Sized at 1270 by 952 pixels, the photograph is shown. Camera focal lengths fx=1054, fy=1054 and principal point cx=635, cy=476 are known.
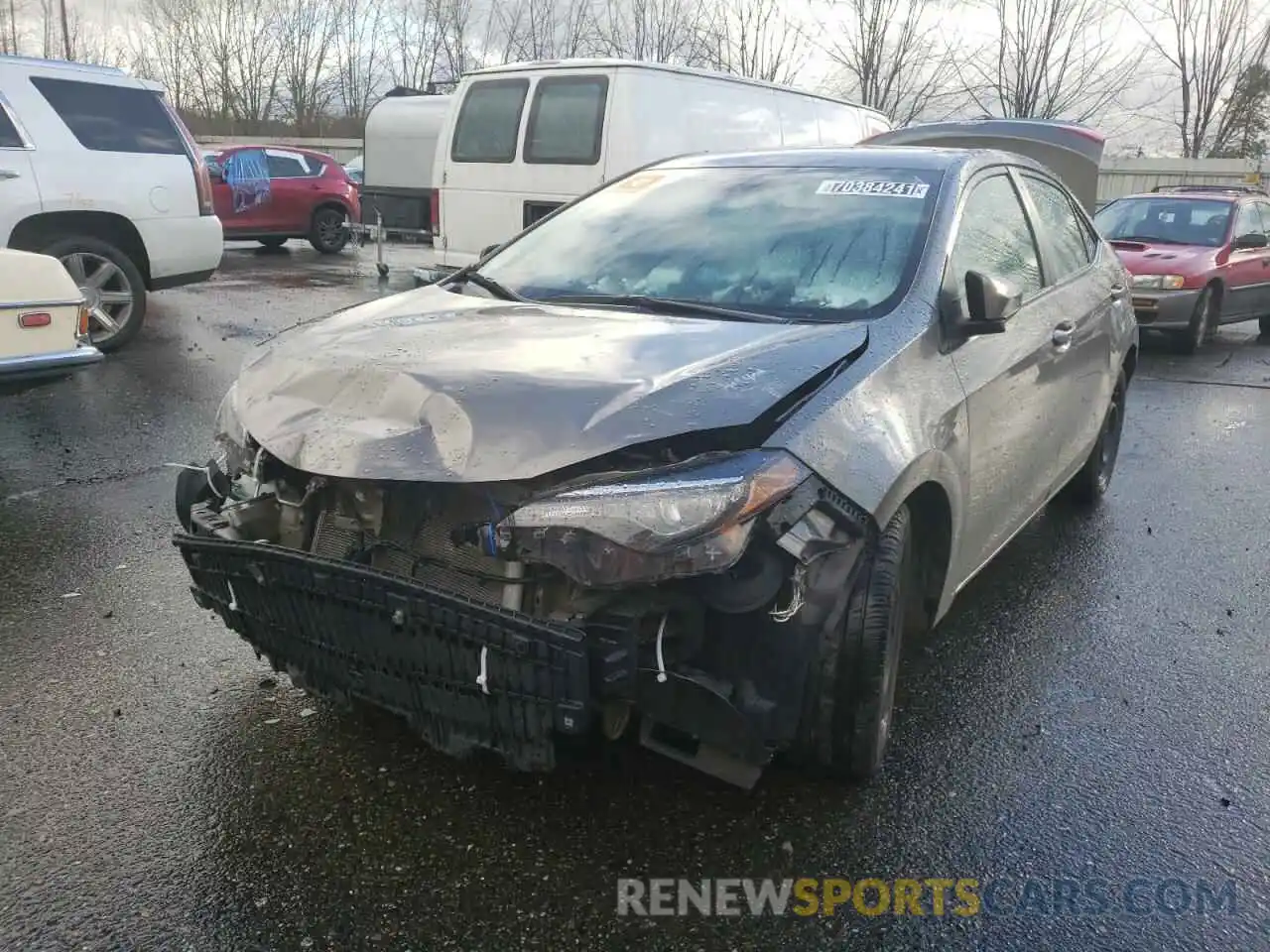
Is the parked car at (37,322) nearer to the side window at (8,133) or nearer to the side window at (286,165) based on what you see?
the side window at (8,133)

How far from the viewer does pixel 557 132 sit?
959 centimetres

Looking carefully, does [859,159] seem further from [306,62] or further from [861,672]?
[306,62]

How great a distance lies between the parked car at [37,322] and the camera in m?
4.91

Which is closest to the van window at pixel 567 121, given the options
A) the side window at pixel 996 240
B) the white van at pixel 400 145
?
the white van at pixel 400 145

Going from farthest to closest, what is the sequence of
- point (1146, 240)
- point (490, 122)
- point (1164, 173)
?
point (1164, 173) → point (1146, 240) → point (490, 122)

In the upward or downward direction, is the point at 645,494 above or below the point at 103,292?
above

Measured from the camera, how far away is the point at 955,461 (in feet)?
9.86

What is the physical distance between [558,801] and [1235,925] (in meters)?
1.58

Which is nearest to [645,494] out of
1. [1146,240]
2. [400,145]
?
[1146,240]

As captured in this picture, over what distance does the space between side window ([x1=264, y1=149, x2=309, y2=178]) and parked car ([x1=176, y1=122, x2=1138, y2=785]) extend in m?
14.5

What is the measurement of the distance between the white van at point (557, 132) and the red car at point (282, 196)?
278 inches

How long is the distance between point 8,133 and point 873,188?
661 centimetres

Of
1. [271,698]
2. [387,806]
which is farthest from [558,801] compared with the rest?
[271,698]

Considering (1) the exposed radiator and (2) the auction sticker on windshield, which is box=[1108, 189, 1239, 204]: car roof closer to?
Result: (2) the auction sticker on windshield
